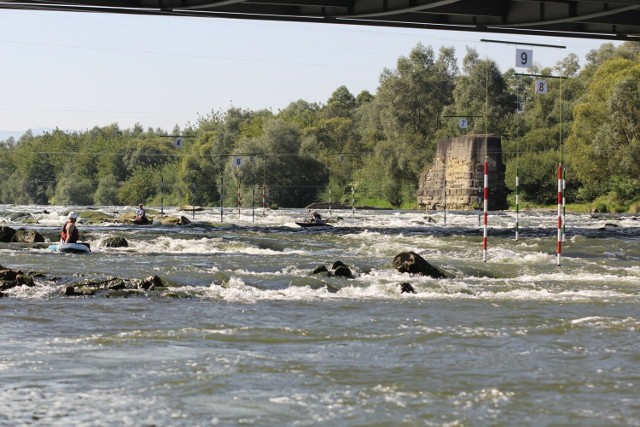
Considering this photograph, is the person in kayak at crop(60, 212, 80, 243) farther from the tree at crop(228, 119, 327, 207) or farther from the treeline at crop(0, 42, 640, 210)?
the tree at crop(228, 119, 327, 207)

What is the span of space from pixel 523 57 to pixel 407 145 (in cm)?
6420

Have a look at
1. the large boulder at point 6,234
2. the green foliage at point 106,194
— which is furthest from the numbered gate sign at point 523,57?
the green foliage at point 106,194

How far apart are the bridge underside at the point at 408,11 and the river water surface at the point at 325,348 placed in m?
15.0

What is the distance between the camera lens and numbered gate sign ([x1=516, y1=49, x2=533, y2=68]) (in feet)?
123

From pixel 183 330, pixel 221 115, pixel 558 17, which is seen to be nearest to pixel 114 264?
pixel 183 330

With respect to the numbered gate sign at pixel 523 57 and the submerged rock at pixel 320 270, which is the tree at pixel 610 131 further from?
the submerged rock at pixel 320 270

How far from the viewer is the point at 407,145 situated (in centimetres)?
10194

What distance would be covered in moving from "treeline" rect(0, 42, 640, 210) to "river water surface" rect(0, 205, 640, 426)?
43802mm

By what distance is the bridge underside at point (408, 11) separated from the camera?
38312 millimetres

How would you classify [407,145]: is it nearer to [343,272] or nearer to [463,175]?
[463,175]

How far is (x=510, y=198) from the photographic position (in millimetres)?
85250

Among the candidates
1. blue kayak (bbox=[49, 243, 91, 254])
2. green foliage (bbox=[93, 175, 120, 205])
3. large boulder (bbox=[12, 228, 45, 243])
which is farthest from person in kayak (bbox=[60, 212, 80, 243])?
green foliage (bbox=[93, 175, 120, 205])

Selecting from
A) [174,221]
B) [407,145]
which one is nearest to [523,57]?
[174,221]

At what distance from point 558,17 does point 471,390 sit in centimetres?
3197
